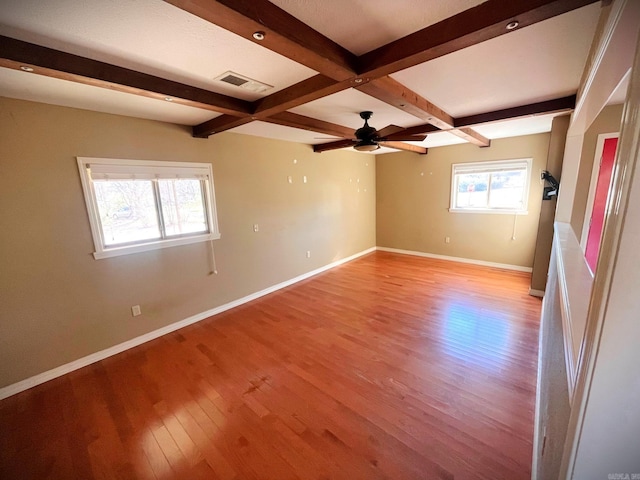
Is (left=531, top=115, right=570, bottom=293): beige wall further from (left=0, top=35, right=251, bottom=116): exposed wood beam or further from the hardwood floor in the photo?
(left=0, top=35, right=251, bottom=116): exposed wood beam

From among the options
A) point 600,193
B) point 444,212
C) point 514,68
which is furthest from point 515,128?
point 514,68

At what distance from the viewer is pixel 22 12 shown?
1.12m

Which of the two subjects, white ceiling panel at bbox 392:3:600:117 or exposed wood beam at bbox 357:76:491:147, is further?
exposed wood beam at bbox 357:76:491:147

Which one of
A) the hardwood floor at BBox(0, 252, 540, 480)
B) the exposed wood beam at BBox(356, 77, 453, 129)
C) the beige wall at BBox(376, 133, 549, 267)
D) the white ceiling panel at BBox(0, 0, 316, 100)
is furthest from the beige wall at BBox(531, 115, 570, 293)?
the white ceiling panel at BBox(0, 0, 316, 100)

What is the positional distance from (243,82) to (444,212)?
4851mm

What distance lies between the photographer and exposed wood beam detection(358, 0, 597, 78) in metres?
1.01

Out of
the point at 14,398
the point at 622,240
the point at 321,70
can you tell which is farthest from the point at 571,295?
the point at 14,398

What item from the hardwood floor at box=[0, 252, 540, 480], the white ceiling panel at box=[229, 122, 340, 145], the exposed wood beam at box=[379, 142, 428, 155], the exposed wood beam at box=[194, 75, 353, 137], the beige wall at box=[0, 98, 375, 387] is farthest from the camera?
the exposed wood beam at box=[379, 142, 428, 155]

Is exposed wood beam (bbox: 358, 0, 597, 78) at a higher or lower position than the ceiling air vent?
lower

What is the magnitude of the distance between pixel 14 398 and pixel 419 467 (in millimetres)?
3206

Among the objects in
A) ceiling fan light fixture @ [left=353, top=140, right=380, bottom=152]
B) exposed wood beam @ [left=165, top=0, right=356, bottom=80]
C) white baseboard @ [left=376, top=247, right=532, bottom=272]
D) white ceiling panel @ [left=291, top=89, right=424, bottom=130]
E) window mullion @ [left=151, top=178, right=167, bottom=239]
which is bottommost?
white baseboard @ [left=376, top=247, right=532, bottom=272]

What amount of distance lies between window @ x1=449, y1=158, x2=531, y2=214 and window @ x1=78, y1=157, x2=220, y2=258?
15.4 ft

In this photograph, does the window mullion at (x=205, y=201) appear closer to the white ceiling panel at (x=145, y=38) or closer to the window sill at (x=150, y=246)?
the window sill at (x=150, y=246)

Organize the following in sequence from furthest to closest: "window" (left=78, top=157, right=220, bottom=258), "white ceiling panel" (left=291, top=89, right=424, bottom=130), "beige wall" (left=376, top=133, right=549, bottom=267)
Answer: "beige wall" (left=376, top=133, right=549, bottom=267) → "window" (left=78, top=157, right=220, bottom=258) → "white ceiling panel" (left=291, top=89, right=424, bottom=130)
